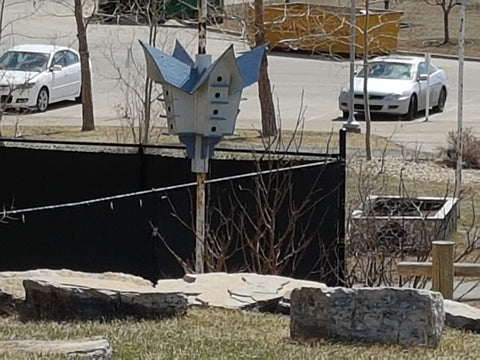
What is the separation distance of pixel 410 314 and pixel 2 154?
750 centimetres

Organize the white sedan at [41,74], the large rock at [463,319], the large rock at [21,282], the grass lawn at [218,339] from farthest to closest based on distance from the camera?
the white sedan at [41,74]
the large rock at [21,282]
the large rock at [463,319]
the grass lawn at [218,339]

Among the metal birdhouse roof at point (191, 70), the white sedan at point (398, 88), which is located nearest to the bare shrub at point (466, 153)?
the white sedan at point (398, 88)

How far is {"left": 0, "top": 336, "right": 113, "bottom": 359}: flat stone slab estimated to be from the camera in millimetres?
5105

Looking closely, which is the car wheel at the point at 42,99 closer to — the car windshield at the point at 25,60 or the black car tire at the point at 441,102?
the car windshield at the point at 25,60

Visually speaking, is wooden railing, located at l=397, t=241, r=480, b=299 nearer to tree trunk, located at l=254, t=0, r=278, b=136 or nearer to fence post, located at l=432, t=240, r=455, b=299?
fence post, located at l=432, t=240, r=455, b=299

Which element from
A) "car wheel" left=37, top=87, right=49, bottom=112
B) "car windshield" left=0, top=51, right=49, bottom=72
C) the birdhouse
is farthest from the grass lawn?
"car wheel" left=37, top=87, right=49, bottom=112

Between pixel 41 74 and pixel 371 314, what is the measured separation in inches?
881

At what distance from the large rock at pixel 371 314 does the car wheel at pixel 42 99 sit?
2268cm

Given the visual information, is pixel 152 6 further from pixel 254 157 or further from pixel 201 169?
pixel 201 169

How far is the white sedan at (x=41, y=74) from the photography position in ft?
89.2

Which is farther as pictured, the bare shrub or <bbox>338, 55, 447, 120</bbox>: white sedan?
<bbox>338, 55, 447, 120</bbox>: white sedan

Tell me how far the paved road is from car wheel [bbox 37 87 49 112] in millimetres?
193

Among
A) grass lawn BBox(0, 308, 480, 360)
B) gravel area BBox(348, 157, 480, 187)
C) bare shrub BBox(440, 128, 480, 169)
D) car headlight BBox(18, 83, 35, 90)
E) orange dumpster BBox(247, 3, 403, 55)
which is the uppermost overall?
orange dumpster BBox(247, 3, 403, 55)

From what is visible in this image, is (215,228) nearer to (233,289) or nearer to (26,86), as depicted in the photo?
(233,289)
